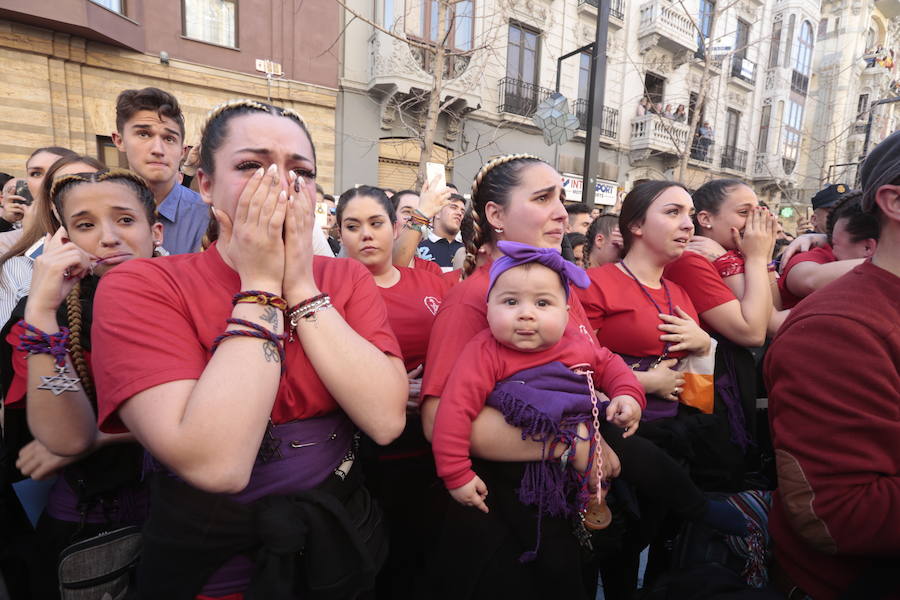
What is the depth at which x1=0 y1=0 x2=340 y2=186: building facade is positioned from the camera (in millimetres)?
8562

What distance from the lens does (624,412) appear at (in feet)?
5.32

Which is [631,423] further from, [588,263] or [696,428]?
[588,263]

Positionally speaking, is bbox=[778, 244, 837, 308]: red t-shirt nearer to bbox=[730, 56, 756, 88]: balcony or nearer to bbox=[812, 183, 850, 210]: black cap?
bbox=[812, 183, 850, 210]: black cap

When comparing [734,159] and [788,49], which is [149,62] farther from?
[788,49]

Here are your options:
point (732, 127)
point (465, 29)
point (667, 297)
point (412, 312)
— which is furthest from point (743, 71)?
point (412, 312)

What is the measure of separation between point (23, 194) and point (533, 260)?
507 centimetres

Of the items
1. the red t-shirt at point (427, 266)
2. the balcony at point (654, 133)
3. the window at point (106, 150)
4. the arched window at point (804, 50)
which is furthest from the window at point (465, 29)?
the arched window at point (804, 50)

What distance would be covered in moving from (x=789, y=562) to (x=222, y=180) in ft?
7.54

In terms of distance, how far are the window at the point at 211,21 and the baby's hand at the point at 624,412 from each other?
1270 cm

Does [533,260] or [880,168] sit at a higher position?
[880,168]

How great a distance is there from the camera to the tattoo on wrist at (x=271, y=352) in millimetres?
1150

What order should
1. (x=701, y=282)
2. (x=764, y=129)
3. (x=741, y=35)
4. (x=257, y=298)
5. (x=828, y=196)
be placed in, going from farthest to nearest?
(x=764, y=129), (x=741, y=35), (x=828, y=196), (x=701, y=282), (x=257, y=298)

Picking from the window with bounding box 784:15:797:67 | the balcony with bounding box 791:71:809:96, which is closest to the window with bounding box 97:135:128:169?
the window with bounding box 784:15:797:67

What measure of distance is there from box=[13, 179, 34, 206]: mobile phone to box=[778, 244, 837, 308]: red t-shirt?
20.1 feet
